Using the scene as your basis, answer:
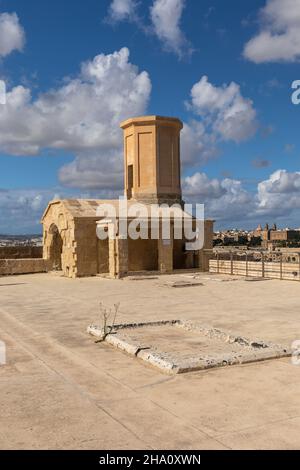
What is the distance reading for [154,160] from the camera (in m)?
24.0

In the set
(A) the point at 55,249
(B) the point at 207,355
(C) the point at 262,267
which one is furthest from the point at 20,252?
(B) the point at 207,355

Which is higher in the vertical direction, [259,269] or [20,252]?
[20,252]

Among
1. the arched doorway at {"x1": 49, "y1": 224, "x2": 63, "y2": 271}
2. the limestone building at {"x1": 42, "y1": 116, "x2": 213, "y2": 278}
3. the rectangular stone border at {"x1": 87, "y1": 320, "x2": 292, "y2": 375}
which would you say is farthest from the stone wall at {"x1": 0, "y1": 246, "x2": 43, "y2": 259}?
the rectangular stone border at {"x1": 87, "y1": 320, "x2": 292, "y2": 375}

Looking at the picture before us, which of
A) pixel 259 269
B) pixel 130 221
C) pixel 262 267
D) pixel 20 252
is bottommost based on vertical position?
pixel 259 269

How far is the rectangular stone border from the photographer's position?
5.68 metres

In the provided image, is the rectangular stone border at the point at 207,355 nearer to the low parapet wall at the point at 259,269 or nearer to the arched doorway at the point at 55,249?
the low parapet wall at the point at 259,269

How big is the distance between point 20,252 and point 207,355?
22.0m

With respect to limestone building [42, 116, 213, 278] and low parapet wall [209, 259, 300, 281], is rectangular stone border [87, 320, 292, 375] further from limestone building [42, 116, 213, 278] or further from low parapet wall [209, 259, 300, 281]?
limestone building [42, 116, 213, 278]

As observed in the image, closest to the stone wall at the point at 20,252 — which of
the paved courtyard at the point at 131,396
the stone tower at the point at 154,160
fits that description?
the stone tower at the point at 154,160

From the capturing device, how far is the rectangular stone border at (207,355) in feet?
18.6

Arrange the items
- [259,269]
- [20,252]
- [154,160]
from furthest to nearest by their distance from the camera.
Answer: [20,252]
[154,160]
[259,269]

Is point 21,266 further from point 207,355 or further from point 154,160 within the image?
point 207,355

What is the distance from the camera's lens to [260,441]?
3.64 m
